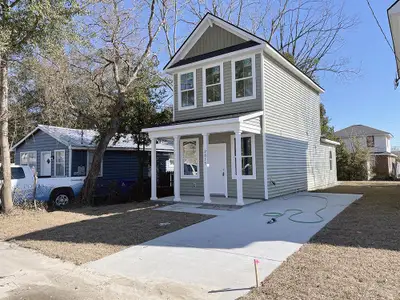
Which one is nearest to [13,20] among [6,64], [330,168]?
[6,64]

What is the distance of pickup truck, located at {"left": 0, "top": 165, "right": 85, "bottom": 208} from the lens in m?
11.4

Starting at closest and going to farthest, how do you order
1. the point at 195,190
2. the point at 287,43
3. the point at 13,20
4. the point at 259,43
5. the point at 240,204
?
1. the point at 13,20
2. the point at 240,204
3. the point at 259,43
4. the point at 195,190
5. the point at 287,43

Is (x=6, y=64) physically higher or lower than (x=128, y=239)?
higher

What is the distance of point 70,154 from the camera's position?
17.3 meters

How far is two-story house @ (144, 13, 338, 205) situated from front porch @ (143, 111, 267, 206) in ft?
0.12

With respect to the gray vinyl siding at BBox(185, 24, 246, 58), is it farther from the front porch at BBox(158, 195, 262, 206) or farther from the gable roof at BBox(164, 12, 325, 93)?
the front porch at BBox(158, 195, 262, 206)

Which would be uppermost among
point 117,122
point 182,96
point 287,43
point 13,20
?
point 287,43

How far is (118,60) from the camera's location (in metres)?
14.5

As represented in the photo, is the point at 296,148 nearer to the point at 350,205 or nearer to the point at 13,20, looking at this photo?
the point at 350,205

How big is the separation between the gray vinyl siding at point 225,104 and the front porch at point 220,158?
30.8 inches

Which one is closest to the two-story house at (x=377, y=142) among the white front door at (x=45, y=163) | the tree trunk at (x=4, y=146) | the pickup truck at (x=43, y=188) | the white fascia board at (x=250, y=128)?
the white fascia board at (x=250, y=128)

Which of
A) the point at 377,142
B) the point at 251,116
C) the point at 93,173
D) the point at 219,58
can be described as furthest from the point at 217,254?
the point at 377,142

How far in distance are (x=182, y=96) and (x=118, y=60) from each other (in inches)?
129

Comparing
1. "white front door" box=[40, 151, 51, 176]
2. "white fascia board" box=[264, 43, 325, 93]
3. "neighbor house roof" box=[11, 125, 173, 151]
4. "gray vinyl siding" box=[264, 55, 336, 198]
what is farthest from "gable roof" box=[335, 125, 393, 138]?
"white front door" box=[40, 151, 51, 176]
